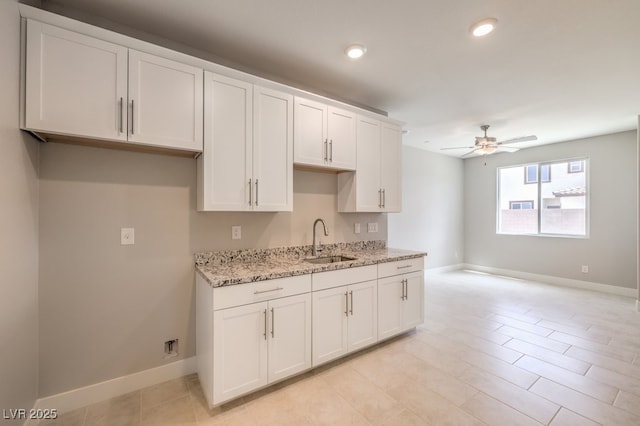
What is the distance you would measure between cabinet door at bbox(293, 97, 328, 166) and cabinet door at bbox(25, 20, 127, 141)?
132 cm

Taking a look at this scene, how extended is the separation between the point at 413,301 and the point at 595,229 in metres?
4.30

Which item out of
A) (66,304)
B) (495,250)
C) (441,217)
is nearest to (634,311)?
(495,250)

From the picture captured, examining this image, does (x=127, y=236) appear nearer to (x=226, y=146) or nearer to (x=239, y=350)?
(x=226, y=146)

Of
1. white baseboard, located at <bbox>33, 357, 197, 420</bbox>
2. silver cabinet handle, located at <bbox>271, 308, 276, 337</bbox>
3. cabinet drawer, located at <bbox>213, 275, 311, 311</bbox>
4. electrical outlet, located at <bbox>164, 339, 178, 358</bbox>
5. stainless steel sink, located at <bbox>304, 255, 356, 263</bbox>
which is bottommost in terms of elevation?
white baseboard, located at <bbox>33, 357, 197, 420</bbox>

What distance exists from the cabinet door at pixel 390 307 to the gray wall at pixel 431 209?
2.49 m

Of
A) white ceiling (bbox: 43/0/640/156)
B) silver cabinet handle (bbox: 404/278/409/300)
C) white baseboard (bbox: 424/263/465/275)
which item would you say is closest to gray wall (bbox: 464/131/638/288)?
white baseboard (bbox: 424/263/465/275)

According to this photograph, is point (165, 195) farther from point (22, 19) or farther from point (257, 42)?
point (257, 42)

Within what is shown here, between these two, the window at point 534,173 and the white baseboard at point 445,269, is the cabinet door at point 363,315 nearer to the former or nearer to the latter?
the white baseboard at point 445,269

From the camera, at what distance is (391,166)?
334cm

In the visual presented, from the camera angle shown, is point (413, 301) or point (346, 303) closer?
point (346, 303)

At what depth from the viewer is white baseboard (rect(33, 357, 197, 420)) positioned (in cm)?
189

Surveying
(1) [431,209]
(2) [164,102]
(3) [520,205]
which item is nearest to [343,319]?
(2) [164,102]

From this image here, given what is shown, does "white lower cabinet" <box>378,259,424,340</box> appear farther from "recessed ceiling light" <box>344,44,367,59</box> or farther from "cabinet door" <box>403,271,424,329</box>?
"recessed ceiling light" <box>344,44,367,59</box>

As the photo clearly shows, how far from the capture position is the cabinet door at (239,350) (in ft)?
6.16
